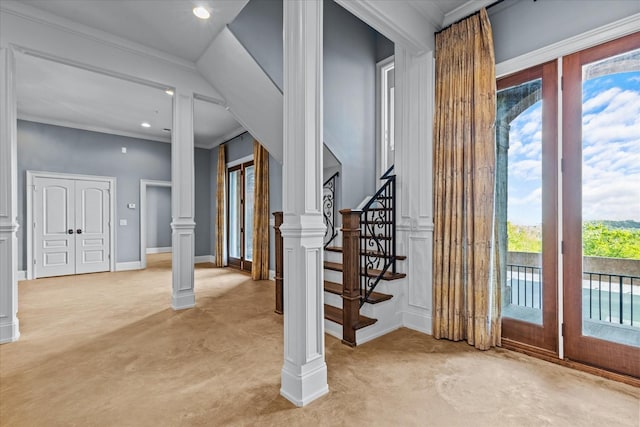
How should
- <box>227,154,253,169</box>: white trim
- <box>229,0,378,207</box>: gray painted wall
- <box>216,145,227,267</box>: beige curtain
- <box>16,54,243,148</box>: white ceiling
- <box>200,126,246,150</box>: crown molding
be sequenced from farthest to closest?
1. <box>216,145,227,267</box>: beige curtain
2. <box>200,126,246,150</box>: crown molding
3. <box>227,154,253,169</box>: white trim
4. <box>16,54,243,148</box>: white ceiling
5. <box>229,0,378,207</box>: gray painted wall

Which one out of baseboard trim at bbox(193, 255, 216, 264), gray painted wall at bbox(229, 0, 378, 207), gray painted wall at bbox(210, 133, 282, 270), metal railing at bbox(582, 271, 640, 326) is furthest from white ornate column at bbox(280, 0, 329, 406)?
baseboard trim at bbox(193, 255, 216, 264)

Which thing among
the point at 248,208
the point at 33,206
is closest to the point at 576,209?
the point at 248,208

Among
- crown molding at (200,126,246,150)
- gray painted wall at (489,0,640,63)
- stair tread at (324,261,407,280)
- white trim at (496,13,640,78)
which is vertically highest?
crown molding at (200,126,246,150)

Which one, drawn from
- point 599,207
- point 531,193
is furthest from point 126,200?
point 599,207

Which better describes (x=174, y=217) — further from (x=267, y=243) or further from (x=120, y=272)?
(x=120, y=272)

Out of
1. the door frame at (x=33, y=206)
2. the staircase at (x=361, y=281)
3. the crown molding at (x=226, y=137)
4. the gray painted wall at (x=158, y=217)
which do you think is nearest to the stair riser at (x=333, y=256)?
A: the staircase at (x=361, y=281)

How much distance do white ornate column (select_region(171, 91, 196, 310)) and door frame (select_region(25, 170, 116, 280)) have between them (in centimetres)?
375

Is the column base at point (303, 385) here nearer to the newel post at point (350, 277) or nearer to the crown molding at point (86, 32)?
the newel post at point (350, 277)

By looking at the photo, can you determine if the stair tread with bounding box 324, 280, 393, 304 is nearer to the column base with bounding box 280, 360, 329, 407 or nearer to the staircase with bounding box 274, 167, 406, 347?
the staircase with bounding box 274, 167, 406, 347

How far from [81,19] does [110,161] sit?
4262mm

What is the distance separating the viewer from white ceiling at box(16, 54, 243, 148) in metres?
4.21

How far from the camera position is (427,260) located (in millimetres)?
3027

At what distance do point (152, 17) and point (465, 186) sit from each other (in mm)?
3424

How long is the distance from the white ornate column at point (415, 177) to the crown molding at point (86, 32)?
2726mm
